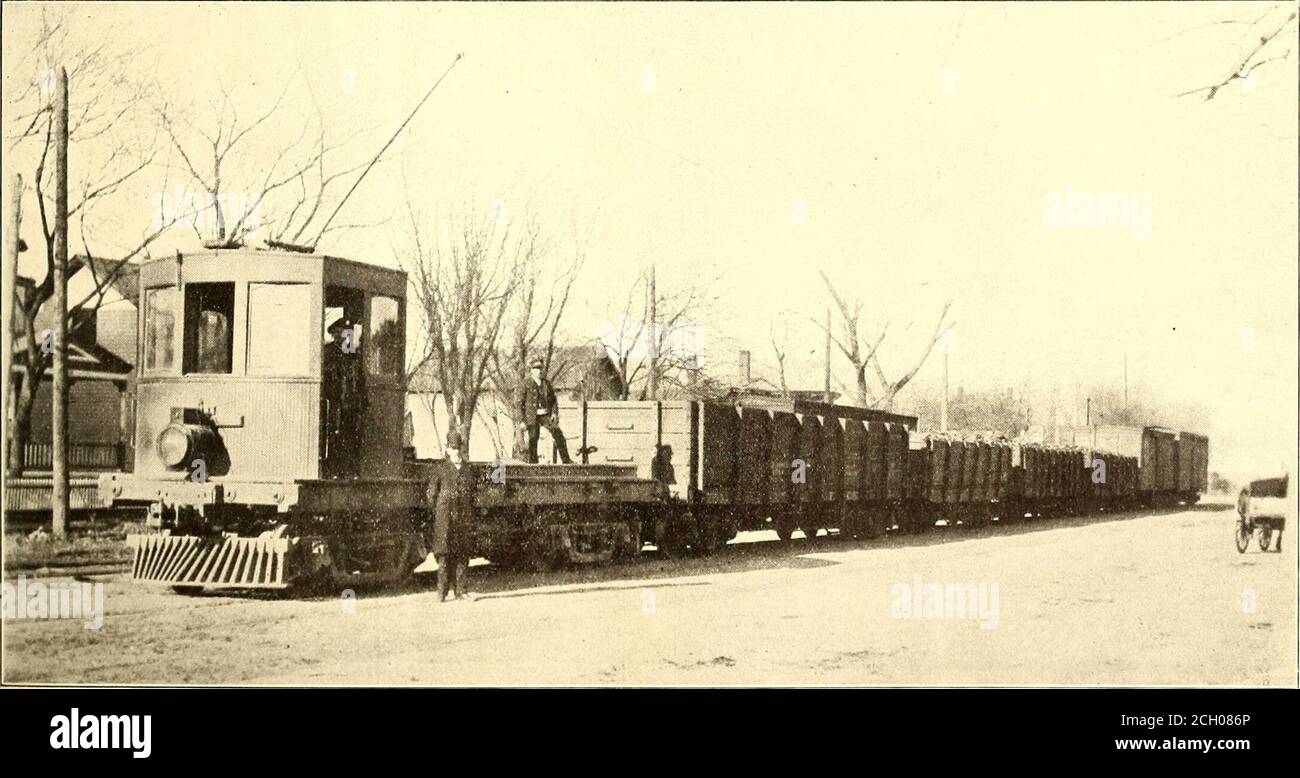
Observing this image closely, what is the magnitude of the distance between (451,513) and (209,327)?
9.11 ft

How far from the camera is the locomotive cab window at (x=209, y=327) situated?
1123 centimetres

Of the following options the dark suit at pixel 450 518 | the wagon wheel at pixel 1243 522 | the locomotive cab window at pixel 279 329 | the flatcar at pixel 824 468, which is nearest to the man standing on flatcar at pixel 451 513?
the dark suit at pixel 450 518

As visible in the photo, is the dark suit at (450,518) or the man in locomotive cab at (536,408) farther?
the man in locomotive cab at (536,408)

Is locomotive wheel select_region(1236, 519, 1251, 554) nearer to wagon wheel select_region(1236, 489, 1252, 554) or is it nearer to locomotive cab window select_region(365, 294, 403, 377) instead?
wagon wheel select_region(1236, 489, 1252, 554)

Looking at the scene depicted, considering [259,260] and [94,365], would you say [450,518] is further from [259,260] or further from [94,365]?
[94,365]

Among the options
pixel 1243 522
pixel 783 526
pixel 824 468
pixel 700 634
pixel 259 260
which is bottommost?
pixel 700 634

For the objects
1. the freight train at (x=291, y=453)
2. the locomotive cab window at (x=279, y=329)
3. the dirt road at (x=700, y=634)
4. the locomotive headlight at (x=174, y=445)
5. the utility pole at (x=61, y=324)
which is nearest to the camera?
the dirt road at (x=700, y=634)

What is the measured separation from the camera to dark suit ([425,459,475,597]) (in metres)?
11.4

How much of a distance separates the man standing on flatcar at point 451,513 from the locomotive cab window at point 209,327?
2.16 metres

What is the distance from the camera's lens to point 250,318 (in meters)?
11.2

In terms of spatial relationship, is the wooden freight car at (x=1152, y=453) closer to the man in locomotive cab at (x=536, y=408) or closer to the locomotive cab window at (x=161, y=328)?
the man in locomotive cab at (x=536, y=408)

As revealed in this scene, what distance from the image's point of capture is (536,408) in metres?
14.9

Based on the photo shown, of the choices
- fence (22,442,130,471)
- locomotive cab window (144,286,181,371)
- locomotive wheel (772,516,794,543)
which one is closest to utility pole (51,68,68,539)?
locomotive cab window (144,286,181,371)

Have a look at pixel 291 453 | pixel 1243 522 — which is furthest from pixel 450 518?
pixel 1243 522
